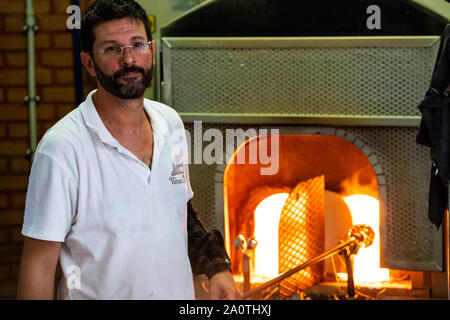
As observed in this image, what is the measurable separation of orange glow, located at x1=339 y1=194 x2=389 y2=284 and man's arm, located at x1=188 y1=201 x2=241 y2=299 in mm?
1439

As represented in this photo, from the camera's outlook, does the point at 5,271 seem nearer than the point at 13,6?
No

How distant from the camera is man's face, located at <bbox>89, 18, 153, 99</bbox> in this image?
1720mm

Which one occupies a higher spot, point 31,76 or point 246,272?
point 31,76

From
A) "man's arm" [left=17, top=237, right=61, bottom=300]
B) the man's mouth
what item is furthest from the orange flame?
"man's arm" [left=17, top=237, right=61, bottom=300]

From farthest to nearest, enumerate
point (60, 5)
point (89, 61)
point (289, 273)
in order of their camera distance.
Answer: point (60, 5), point (289, 273), point (89, 61)

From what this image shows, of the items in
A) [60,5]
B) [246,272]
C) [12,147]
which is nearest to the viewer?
[246,272]

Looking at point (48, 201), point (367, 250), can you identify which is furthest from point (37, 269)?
point (367, 250)

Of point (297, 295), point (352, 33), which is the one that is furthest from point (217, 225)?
point (352, 33)

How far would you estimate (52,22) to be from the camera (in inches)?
140

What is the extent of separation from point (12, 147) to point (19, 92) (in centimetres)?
29

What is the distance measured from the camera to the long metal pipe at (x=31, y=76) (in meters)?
3.52

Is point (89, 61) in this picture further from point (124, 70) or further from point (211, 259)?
point (211, 259)

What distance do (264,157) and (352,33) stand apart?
772 mm
